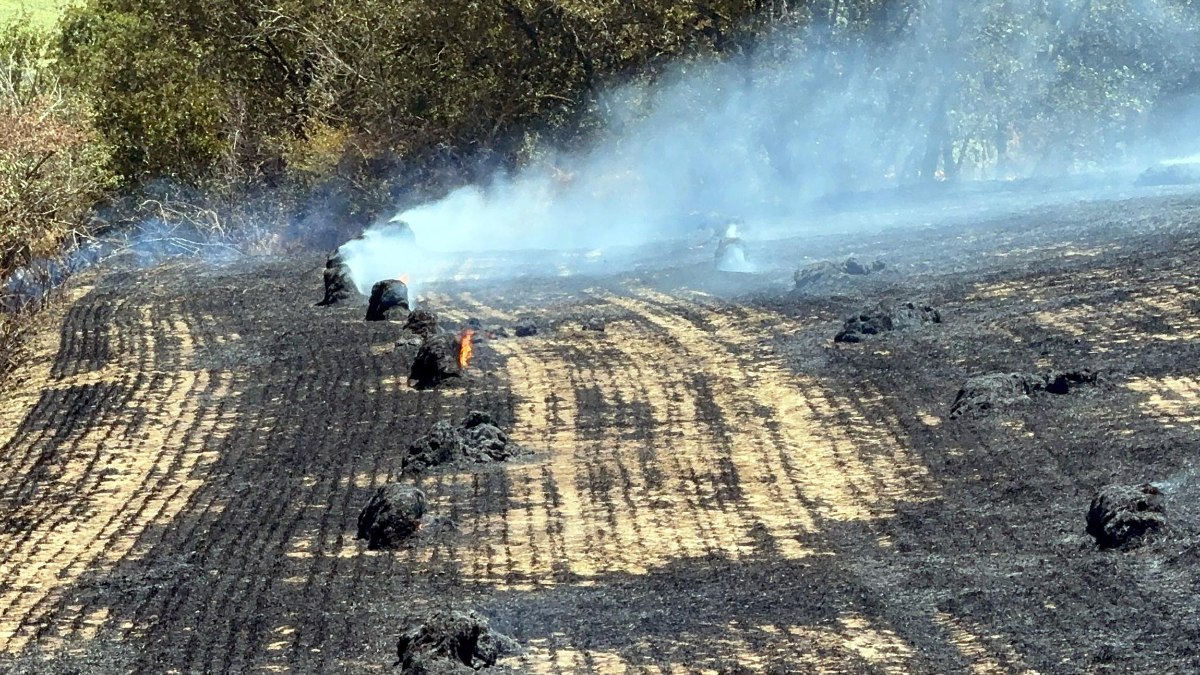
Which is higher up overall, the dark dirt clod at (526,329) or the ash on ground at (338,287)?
the ash on ground at (338,287)

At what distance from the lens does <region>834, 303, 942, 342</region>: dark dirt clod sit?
21.9 metres

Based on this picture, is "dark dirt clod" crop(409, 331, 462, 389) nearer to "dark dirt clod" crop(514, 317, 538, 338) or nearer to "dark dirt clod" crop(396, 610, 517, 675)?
"dark dirt clod" crop(514, 317, 538, 338)

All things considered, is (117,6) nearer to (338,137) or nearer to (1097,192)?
(338,137)

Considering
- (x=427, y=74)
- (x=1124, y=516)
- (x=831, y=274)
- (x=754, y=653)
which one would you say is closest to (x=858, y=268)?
(x=831, y=274)

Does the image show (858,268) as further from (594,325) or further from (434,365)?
(434,365)

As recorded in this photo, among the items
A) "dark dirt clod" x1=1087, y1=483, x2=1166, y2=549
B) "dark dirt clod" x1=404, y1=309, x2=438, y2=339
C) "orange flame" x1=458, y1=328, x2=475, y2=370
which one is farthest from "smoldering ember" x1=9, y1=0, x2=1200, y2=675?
"dark dirt clod" x1=404, y1=309, x2=438, y2=339

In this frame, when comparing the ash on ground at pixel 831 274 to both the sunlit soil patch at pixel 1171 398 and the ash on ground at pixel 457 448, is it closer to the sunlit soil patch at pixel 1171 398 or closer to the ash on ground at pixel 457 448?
the sunlit soil patch at pixel 1171 398

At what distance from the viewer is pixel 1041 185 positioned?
41.5 metres

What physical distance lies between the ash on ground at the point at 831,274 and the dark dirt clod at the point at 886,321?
13.5ft

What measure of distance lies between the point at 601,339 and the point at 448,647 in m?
13.9

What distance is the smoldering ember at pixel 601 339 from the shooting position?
37.7ft

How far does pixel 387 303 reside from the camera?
26.3 meters

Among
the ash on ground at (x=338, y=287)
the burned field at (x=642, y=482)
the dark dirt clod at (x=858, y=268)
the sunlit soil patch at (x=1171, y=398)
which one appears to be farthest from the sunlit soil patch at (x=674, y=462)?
the ash on ground at (x=338, y=287)

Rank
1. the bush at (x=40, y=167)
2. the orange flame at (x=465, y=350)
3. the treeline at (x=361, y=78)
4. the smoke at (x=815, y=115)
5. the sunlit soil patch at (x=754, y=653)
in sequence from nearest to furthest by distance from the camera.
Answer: the sunlit soil patch at (x=754, y=653), the orange flame at (x=465, y=350), the bush at (x=40, y=167), the treeline at (x=361, y=78), the smoke at (x=815, y=115)
